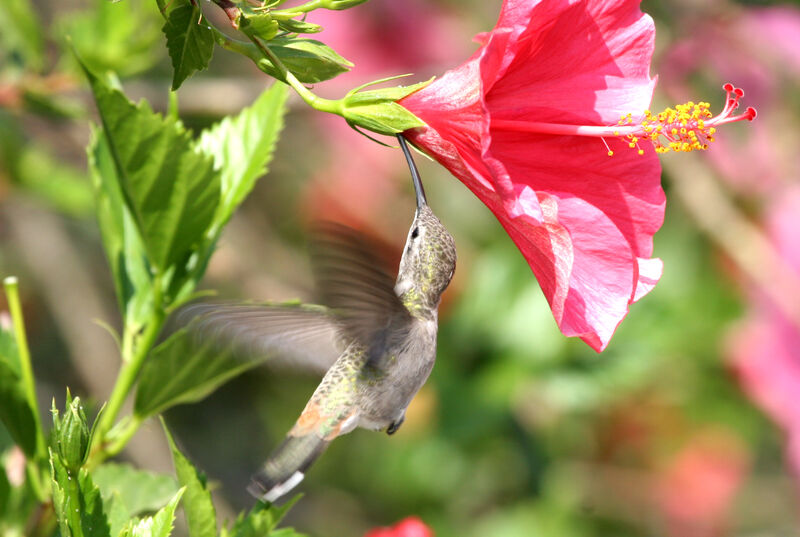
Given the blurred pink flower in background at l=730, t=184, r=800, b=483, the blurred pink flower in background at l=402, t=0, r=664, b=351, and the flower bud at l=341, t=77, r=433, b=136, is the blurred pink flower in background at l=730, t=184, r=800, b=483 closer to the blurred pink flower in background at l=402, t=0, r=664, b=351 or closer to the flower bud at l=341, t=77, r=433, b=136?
the blurred pink flower in background at l=402, t=0, r=664, b=351

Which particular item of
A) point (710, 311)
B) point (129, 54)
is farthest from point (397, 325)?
point (710, 311)

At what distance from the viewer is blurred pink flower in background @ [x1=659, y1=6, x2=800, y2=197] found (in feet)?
9.82

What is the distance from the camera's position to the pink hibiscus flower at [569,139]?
3.45 ft

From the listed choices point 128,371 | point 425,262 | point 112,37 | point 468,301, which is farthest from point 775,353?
point 128,371

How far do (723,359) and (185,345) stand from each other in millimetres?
2683

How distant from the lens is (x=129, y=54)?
2221 mm

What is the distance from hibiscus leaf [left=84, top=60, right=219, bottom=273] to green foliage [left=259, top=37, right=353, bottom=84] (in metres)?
0.23

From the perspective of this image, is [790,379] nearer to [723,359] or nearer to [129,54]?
[723,359]

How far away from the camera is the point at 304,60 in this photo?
966 millimetres

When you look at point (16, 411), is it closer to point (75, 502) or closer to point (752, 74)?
point (75, 502)

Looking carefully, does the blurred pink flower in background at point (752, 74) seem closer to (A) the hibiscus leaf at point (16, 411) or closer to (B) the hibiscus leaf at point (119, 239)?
(B) the hibiscus leaf at point (119, 239)

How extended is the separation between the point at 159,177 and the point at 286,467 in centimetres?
37

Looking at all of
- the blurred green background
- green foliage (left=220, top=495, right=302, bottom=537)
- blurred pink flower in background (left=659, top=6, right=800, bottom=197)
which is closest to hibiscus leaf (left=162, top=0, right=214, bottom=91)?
green foliage (left=220, top=495, right=302, bottom=537)

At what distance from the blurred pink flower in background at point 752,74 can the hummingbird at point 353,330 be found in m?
1.94
